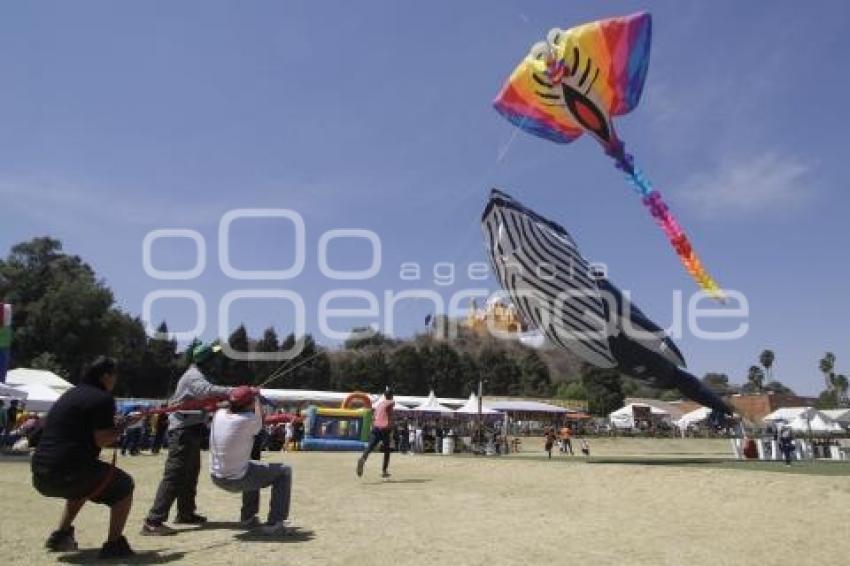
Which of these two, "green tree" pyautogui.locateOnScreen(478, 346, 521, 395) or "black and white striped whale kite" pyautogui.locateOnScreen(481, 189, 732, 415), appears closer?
"black and white striped whale kite" pyautogui.locateOnScreen(481, 189, 732, 415)

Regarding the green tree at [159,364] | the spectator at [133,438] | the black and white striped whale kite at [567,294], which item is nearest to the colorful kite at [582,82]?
the black and white striped whale kite at [567,294]

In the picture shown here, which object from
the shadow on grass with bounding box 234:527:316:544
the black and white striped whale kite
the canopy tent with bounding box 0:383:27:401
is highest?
the black and white striped whale kite

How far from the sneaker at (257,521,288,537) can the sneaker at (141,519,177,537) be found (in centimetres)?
80

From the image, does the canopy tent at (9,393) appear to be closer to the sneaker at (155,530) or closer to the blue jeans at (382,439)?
the blue jeans at (382,439)

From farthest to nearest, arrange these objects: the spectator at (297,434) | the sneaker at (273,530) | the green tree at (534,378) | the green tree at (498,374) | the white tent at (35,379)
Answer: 1. the green tree at (534,378)
2. the green tree at (498,374)
3. the white tent at (35,379)
4. the spectator at (297,434)
5. the sneaker at (273,530)

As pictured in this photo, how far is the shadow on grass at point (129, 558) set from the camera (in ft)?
16.7

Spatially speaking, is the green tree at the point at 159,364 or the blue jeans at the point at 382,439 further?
the green tree at the point at 159,364

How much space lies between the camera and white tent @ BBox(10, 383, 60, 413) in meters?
26.4

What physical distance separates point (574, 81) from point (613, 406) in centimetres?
7437

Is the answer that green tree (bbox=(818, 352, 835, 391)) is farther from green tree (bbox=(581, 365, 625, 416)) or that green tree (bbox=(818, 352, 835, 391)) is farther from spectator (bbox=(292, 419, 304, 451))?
spectator (bbox=(292, 419, 304, 451))

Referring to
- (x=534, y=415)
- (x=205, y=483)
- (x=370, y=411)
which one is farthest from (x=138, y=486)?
(x=534, y=415)

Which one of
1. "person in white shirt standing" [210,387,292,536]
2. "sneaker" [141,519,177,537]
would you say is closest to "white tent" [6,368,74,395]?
"sneaker" [141,519,177,537]

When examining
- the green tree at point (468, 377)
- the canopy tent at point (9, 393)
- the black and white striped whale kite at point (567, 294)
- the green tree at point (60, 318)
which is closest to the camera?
the black and white striped whale kite at point (567, 294)

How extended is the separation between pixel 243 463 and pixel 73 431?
1536 millimetres
